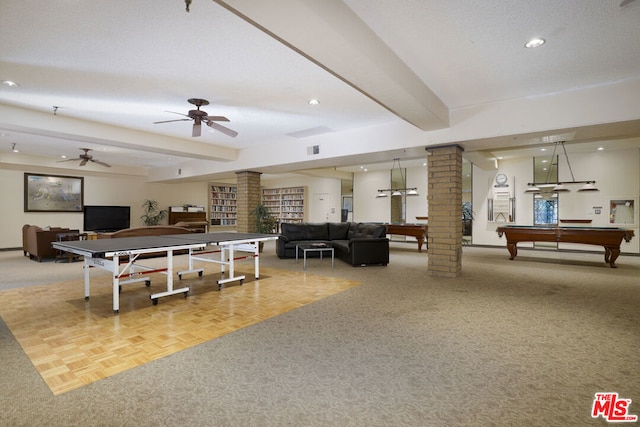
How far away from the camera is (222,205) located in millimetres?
14430

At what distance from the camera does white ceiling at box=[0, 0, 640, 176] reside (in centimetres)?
265

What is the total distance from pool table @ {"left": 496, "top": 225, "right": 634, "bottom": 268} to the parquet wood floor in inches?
187

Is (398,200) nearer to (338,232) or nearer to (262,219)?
(338,232)

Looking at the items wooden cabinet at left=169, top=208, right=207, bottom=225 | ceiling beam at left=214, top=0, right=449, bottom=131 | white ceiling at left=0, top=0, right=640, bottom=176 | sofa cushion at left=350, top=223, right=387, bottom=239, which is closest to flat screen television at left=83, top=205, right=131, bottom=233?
wooden cabinet at left=169, top=208, right=207, bottom=225

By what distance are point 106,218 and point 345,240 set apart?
909 cm

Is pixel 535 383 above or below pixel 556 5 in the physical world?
below

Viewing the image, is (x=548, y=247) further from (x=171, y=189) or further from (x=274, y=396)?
(x=171, y=189)

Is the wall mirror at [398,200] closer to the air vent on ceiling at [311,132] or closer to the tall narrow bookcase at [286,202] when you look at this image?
the tall narrow bookcase at [286,202]

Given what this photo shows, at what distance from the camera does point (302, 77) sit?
4094mm

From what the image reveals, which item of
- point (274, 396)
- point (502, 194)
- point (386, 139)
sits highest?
point (386, 139)

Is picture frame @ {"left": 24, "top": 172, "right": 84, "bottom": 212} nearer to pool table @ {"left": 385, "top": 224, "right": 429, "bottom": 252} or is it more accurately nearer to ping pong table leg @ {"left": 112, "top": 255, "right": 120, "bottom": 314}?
ping pong table leg @ {"left": 112, "top": 255, "right": 120, "bottom": 314}

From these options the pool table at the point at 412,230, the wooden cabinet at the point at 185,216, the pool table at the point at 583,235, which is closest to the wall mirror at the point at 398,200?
Result: the pool table at the point at 412,230

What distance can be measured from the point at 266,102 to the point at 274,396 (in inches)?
167

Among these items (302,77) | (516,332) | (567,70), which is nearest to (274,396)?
(516,332)
